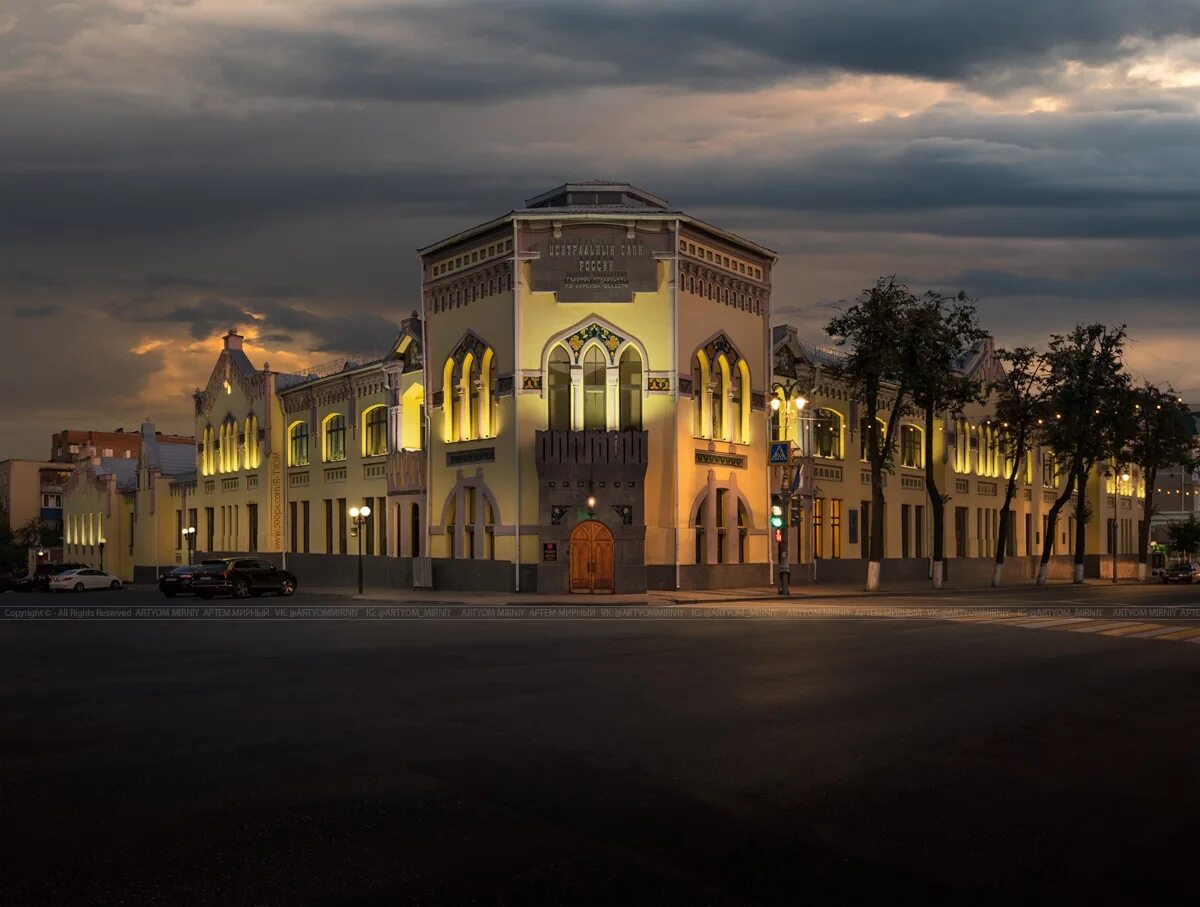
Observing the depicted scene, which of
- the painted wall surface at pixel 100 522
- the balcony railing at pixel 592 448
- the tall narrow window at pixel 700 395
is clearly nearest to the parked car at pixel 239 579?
the balcony railing at pixel 592 448

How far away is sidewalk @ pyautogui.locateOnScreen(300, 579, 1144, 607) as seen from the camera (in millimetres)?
37938

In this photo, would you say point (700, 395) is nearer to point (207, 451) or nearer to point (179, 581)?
point (179, 581)

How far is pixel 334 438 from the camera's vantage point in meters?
58.1

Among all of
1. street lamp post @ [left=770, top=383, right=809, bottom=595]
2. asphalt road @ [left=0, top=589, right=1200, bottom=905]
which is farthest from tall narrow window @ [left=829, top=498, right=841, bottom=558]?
asphalt road @ [left=0, top=589, right=1200, bottom=905]

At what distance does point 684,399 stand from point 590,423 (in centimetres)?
359

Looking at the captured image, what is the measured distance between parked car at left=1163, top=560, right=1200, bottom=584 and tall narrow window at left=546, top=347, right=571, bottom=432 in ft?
136

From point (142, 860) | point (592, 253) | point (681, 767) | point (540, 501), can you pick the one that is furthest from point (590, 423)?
point (142, 860)

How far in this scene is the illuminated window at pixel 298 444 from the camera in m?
60.9

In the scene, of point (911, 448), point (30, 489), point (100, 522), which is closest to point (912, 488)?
point (911, 448)

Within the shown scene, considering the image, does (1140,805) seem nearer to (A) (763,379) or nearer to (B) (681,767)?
(B) (681,767)

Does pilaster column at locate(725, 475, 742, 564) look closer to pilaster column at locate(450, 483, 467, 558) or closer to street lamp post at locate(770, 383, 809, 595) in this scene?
street lamp post at locate(770, 383, 809, 595)

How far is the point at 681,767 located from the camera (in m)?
10.7

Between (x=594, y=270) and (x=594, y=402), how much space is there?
15.8 ft

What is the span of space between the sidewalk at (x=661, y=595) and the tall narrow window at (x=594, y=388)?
661 cm
